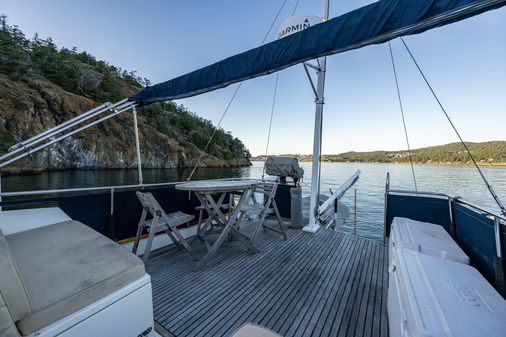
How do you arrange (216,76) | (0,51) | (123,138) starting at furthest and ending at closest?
(123,138) < (0,51) < (216,76)

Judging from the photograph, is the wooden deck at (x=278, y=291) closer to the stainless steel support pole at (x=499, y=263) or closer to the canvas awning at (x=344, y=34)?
the stainless steel support pole at (x=499, y=263)

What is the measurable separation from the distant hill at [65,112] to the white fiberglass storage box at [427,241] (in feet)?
99.6

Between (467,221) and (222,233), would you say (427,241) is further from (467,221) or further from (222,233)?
(222,233)

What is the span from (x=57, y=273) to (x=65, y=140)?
109 feet

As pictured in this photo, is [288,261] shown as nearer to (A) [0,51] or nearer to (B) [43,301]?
(B) [43,301]

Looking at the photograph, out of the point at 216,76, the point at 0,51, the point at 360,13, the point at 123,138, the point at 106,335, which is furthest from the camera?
the point at 123,138

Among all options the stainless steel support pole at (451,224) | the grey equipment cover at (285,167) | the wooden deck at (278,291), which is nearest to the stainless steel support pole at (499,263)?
the wooden deck at (278,291)

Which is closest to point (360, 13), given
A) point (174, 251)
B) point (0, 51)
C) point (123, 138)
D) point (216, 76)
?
point (216, 76)

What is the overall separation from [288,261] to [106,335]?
2.00m

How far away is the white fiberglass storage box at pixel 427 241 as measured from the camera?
1457 mm

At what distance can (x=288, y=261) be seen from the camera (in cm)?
259

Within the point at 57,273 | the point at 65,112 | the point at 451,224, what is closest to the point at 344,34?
the point at 57,273

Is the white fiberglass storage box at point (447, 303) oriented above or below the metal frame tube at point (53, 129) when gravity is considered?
below

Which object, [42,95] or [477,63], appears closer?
[477,63]
